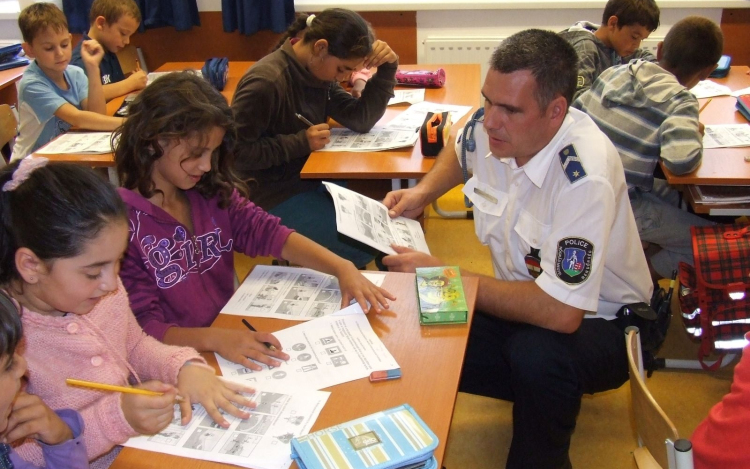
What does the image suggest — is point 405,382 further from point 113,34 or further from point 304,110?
point 113,34

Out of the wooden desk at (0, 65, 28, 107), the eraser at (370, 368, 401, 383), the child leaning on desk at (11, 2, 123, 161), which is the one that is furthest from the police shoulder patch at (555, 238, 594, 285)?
the wooden desk at (0, 65, 28, 107)

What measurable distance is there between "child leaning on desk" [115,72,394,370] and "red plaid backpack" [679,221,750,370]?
123 centimetres

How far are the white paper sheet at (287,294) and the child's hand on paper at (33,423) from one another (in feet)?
1.67

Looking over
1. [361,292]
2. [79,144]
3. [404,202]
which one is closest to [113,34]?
[79,144]

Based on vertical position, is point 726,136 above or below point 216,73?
below

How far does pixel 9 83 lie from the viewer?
12.8ft

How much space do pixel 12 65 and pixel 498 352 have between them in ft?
11.9

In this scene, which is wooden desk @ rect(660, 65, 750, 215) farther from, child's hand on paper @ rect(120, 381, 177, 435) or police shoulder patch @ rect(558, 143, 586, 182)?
child's hand on paper @ rect(120, 381, 177, 435)

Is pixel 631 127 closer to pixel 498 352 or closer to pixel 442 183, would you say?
pixel 442 183

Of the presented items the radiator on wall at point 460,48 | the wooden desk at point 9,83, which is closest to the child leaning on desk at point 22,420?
the wooden desk at point 9,83

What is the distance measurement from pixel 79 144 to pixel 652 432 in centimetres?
238

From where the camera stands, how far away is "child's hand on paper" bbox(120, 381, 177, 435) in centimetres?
115

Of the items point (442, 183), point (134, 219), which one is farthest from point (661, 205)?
point (134, 219)

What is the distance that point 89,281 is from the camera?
122 centimetres
